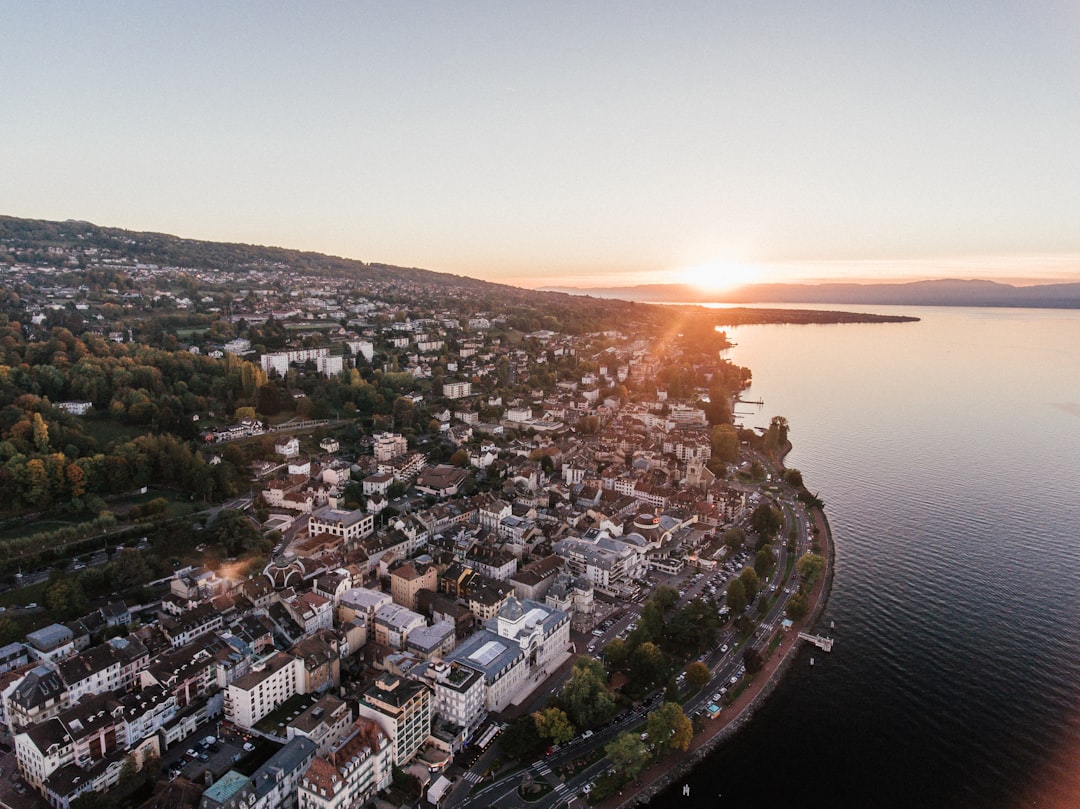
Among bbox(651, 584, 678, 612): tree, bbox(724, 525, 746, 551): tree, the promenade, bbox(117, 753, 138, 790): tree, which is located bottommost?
the promenade

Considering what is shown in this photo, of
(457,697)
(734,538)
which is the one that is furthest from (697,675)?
(734,538)

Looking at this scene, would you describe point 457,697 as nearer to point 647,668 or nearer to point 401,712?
point 401,712

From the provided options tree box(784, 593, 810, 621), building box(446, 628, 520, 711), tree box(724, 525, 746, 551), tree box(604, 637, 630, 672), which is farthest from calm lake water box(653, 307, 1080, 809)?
building box(446, 628, 520, 711)

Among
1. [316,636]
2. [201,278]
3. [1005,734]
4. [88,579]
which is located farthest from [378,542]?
[201,278]

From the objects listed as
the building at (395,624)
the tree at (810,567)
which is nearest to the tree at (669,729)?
the building at (395,624)

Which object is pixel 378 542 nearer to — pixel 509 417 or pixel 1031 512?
pixel 509 417

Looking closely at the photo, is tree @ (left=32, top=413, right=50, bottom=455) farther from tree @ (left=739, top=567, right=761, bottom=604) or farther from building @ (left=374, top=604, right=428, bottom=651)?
tree @ (left=739, top=567, right=761, bottom=604)
